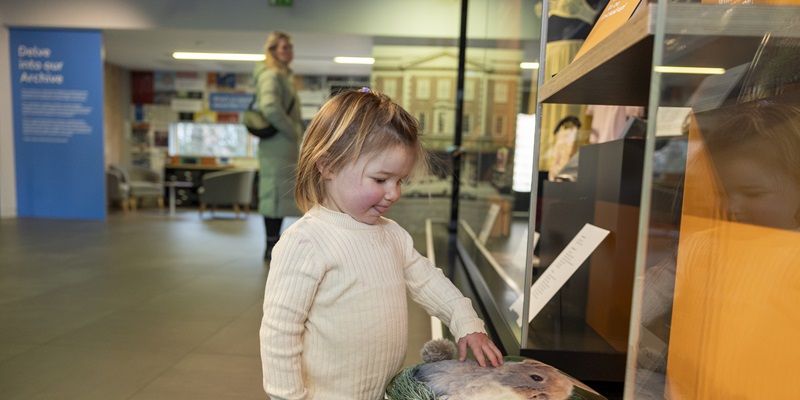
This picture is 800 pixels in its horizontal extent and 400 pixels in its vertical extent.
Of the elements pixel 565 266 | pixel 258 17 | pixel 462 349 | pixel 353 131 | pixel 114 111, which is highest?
pixel 258 17

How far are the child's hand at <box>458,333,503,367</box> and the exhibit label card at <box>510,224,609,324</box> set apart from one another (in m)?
0.30

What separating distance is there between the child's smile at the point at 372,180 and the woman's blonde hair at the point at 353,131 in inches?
0.5

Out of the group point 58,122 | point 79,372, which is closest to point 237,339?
point 79,372

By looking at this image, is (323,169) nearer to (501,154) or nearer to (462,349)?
(462,349)

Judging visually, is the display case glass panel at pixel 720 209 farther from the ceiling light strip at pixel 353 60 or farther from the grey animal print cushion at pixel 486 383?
the ceiling light strip at pixel 353 60

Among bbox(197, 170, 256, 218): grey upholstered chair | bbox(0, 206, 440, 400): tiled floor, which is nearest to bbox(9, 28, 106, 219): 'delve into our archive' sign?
bbox(197, 170, 256, 218): grey upholstered chair

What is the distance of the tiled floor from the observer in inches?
62.4

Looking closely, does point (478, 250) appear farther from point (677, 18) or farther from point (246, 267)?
point (677, 18)

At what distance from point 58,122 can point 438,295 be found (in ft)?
24.0

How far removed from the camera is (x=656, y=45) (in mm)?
479

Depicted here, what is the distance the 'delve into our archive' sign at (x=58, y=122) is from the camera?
6.40 m

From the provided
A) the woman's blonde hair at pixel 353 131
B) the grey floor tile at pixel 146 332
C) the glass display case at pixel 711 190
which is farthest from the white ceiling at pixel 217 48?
the glass display case at pixel 711 190

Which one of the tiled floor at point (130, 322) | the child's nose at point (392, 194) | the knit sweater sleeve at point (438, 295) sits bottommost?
the tiled floor at point (130, 322)

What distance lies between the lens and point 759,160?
0.63 metres
